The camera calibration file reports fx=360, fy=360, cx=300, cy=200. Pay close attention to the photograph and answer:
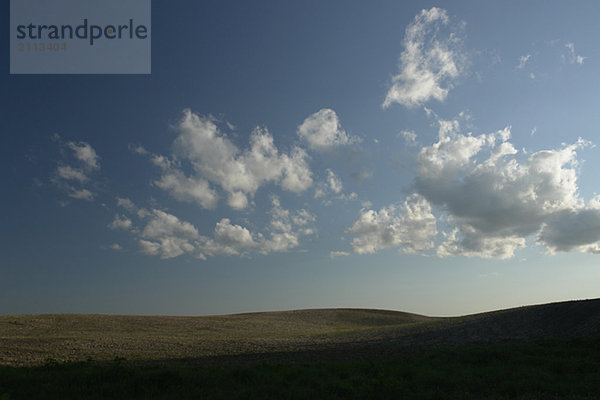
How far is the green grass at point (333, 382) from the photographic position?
12422mm

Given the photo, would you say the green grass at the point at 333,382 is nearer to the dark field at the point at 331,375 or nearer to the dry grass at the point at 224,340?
the dark field at the point at 331,375

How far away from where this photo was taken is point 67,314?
215 ft

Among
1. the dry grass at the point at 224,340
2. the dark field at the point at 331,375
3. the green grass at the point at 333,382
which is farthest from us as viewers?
the dry grass at the point at 224,340

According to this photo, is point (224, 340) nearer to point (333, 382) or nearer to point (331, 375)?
point (331, 375)

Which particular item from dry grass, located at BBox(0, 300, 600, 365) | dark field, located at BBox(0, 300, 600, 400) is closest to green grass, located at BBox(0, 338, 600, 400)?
dark field, located at BBox(0, 300, 600, 400)

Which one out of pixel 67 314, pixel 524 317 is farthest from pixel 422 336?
pixel 67 314

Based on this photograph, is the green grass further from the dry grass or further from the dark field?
the dry grass

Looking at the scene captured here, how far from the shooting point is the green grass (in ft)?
40.8

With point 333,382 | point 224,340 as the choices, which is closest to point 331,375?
point 333,382

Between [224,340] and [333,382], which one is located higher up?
[333,382]

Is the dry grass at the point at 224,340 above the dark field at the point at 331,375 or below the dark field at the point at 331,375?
below

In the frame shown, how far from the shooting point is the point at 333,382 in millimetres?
14297

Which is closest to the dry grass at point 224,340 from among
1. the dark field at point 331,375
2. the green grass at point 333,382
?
the dark field at point 331,375

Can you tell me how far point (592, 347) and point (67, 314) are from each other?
7516 cm
